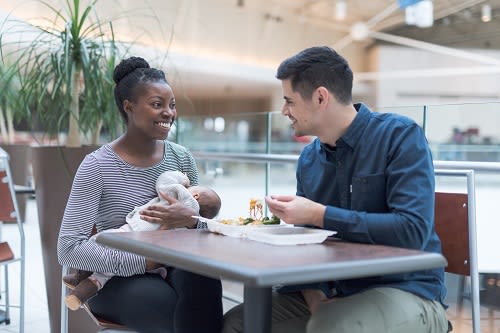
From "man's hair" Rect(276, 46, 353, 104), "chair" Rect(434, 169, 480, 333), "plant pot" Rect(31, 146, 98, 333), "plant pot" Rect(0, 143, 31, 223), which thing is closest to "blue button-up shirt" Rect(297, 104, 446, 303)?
"man's hair" Rect(276, 46, 353, 104)

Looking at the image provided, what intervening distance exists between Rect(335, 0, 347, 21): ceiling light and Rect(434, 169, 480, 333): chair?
1443 cm

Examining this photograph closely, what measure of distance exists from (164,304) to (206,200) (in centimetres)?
35

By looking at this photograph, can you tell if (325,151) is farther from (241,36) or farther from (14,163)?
(241,36)

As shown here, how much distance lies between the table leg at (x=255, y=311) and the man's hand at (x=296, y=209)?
7.1 inches

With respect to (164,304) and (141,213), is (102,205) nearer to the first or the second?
(141,213)

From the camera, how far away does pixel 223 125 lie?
486cm

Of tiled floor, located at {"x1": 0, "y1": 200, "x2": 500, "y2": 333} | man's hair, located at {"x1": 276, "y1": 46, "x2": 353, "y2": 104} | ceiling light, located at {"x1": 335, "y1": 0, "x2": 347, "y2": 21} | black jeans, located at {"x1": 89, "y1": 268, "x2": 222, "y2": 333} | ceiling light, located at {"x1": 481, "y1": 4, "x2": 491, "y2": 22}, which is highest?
ceiling light, located at {"x1": 335, "y1": 0, "x2": 347, "y2": 21}

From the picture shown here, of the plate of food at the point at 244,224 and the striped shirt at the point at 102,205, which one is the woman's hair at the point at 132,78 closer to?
the striped shirt at the point at 102,205

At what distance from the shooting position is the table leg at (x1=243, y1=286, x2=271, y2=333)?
4.55 ft

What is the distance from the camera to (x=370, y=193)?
1567mm

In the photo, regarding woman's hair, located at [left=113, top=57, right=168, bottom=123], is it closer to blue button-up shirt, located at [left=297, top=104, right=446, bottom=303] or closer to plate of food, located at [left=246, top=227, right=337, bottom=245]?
blue button-up shirt, located at [left=297, top=104, right=446, bottom=303]

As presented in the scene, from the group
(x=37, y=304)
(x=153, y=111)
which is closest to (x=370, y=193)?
(x=153, y=111)

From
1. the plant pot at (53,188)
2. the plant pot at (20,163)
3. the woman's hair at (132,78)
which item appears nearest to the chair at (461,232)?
the woman's hair at (132,78)

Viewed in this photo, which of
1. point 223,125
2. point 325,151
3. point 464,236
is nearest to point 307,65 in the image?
point 325,151
